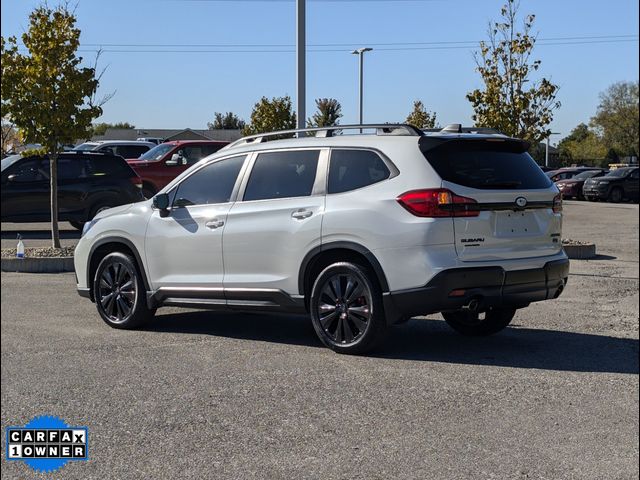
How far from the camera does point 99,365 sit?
259 inches

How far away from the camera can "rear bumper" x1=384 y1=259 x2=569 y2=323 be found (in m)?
6.47

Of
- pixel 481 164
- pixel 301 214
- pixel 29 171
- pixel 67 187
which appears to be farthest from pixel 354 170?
pixel 29 171

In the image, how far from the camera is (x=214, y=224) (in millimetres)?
7648

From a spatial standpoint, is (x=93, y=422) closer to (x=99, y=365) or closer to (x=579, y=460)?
(x=99, y=365)

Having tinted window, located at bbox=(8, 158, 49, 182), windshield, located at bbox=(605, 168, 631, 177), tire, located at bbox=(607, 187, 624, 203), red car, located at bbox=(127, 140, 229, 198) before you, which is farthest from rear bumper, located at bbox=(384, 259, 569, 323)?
windshield, located at bbox=(605, 168, 631, 177)

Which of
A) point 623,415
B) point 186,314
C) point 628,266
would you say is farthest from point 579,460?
point 628,266

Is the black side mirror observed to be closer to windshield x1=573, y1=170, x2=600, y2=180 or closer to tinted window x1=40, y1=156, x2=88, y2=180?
tinted window x1=40, y1=156, x2=88, y2=180

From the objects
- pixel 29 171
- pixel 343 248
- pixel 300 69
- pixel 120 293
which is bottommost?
pixel 120 293

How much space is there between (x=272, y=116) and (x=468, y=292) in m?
29.1

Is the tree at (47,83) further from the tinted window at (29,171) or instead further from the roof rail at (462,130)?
the roof rail at (462,130)

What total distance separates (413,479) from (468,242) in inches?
107

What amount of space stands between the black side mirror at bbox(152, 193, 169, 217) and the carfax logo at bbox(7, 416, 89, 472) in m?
4.28

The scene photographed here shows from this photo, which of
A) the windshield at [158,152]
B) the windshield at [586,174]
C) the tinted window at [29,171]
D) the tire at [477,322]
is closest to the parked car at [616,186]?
the windshield at [586,174]

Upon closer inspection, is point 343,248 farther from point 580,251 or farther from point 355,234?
point 580,251
